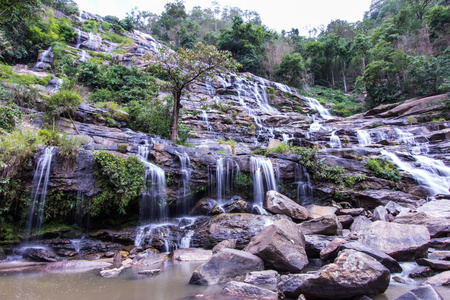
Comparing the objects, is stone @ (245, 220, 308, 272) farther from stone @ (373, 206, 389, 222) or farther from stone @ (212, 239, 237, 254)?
stone @ (373, 206, 389, 222)

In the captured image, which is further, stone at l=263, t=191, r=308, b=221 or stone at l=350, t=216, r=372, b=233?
stone at l=263, t=191, r=308, b=221

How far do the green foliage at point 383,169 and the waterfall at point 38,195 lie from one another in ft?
40.6

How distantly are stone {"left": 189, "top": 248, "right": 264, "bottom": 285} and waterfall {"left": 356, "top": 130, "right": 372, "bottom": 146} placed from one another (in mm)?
14453

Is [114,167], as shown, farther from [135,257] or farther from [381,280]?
[381,280]

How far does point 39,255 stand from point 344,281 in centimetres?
684

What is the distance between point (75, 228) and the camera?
280 inches

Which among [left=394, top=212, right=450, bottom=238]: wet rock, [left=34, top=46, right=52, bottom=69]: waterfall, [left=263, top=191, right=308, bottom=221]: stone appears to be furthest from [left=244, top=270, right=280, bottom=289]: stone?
[left=34, top=46, right=52, bottom=69]: waterfall

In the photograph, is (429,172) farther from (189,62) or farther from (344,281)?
(189,62)

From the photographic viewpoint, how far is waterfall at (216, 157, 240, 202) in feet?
30.8

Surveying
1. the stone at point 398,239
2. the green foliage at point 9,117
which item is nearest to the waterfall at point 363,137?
the stone at point 398,239

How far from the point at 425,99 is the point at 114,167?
22089mm

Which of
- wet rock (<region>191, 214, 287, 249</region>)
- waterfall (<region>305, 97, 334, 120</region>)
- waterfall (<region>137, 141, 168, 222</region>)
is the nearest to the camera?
wet rock (<region>191, 214, 287, 249</region>)

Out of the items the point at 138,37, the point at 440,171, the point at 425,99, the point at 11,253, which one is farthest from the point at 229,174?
the point at 138,37

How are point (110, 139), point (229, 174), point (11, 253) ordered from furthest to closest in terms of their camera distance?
1. point (110, 139)
2. point (229, 174)
3. point (11, 253)
